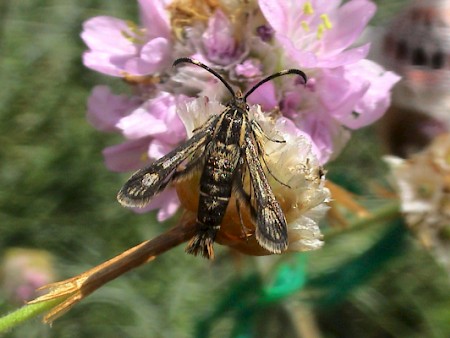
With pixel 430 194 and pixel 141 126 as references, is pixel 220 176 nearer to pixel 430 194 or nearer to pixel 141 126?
pixel 141 126

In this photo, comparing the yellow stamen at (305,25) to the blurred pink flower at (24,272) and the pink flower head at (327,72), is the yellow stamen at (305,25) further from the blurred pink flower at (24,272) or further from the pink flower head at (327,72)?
the blurred pink flower at (24,272)

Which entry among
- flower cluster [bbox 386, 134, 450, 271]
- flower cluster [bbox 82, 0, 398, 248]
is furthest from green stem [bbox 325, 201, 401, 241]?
flower cluster [bbox 82, 0, 398, 248]

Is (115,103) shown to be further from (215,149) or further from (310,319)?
(310,319)

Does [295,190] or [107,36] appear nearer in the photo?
[295,190]

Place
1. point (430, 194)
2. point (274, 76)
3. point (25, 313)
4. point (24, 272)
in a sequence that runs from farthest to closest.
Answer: point (24, 272)
point (430, 194)
point (274, 76)
point (25, 313)

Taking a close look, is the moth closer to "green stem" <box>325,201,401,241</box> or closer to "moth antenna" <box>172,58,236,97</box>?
"moth antenna" <box>172,58,236,97</box>

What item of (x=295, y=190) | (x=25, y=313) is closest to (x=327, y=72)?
(x=295, y=190)
